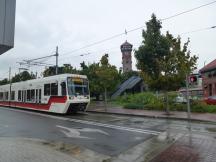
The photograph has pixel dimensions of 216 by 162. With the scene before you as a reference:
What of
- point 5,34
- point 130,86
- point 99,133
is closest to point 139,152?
point 99,133

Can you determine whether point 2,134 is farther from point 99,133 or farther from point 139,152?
point 139,152

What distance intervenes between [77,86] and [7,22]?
18848 mm

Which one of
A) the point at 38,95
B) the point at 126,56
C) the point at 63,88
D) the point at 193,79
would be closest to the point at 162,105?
the point at 193,79

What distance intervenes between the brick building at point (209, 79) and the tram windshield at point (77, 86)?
2861 cm

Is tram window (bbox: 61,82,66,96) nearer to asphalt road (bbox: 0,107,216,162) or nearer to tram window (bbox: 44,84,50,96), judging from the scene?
tram window (bbox: 44,84,50,96)

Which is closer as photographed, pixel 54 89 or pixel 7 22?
pixel 7 22

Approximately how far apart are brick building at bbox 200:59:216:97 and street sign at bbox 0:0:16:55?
147ft

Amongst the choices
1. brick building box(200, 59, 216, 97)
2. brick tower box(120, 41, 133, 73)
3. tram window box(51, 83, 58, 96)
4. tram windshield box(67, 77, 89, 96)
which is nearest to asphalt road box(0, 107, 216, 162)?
tram windshield box(67, 77, 89, 96)

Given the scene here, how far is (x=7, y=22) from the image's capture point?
3600 millimetres

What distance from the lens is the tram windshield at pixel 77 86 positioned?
71.1ft

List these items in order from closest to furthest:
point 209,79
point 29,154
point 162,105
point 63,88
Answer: point 29,154
point 63,88
point 162,105
point 209,79

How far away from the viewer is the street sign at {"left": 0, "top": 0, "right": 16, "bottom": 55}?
3.56 metres

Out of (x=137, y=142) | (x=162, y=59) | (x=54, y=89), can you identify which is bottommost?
(x=137, y=142)

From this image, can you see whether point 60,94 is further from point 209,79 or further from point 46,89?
point 209,79
